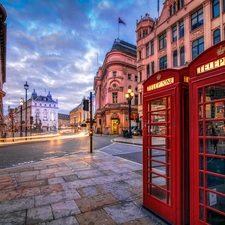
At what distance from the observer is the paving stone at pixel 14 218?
3.33 metres

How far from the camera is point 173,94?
3.13 metres

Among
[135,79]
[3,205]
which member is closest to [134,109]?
[135,79]

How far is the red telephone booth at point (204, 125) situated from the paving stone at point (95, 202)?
6.35ft

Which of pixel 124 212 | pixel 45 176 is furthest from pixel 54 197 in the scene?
pixel 45 176

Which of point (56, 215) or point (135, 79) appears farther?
point (135, 79)

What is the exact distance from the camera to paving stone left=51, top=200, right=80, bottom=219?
362 cm

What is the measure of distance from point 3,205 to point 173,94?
173 inches

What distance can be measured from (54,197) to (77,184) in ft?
3.39

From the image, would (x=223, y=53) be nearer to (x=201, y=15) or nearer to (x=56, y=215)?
(x=56, y=215)

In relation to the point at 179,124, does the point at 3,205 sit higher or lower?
lower

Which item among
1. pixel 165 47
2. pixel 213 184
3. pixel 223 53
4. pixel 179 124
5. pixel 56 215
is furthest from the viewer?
pixel 165 47

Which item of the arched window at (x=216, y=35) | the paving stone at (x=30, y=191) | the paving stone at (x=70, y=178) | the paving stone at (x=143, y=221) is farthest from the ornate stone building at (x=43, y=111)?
the paving stone at (x=143, y=221)

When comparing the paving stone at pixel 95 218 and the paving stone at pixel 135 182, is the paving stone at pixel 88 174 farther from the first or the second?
the paving stone at pixel 95 218

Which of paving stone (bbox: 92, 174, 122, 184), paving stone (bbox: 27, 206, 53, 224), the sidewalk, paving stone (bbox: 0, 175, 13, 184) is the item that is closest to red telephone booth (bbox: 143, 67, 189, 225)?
the sidewalk
